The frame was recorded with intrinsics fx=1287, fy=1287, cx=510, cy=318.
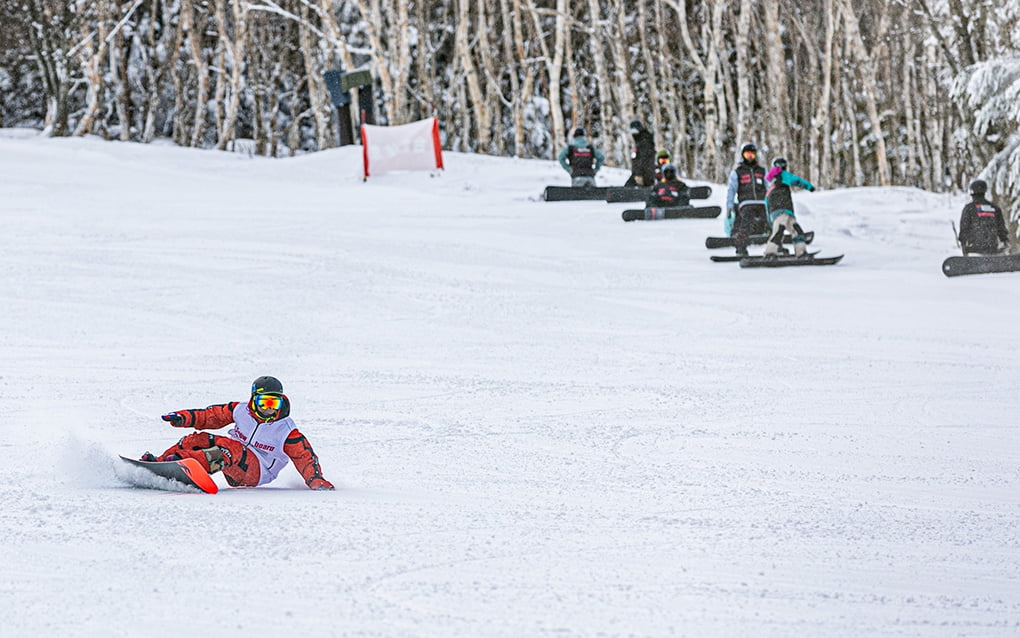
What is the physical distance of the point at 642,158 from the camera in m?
19.6

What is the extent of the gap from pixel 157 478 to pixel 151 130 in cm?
3192

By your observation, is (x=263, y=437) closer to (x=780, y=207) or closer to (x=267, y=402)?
(x=267, y=402)

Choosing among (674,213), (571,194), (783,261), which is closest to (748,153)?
(783,261)

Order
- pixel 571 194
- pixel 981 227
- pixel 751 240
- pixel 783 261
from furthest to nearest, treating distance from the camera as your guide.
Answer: pixel 571 194, pixel 751 240, pixel 783 261, pixel 981 227

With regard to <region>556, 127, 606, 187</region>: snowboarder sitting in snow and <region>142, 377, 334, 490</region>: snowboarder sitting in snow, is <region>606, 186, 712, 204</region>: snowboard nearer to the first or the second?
<region>556, 127, 606, 187</region>: snowboarder sitting in snow

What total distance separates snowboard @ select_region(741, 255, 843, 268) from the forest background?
6.88m

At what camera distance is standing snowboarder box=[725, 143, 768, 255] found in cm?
1480

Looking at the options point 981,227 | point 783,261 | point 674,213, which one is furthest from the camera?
point 674,213

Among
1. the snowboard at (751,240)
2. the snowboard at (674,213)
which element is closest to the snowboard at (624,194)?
the snowboard at (674,213)

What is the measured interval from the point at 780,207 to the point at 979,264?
2.20 metres

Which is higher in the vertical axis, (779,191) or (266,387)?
(779,191)

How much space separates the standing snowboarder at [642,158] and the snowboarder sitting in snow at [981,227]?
5.79m

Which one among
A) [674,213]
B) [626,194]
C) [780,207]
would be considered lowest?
[674,213]

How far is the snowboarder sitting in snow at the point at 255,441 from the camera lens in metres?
6.12
